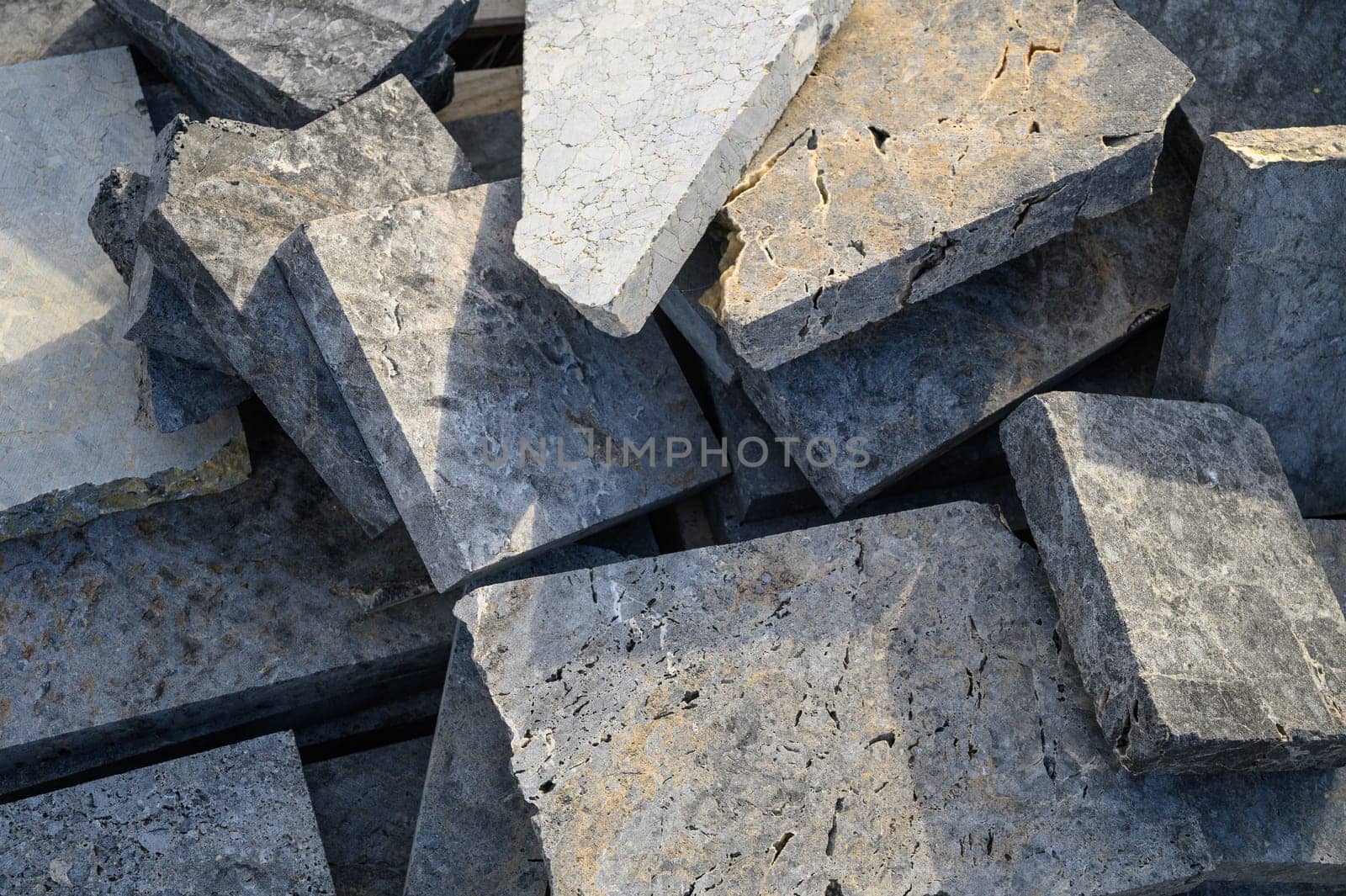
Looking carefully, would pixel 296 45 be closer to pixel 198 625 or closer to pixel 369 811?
pixel 198 625

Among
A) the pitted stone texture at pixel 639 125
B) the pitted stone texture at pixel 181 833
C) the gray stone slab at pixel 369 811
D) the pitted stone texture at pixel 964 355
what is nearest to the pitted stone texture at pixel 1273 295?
the pitted stone texture at pixel 964 355

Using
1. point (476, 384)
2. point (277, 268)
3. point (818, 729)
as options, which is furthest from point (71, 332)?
point (818, 729)

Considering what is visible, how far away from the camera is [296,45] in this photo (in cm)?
260

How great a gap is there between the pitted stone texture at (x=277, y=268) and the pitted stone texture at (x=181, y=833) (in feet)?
1.79

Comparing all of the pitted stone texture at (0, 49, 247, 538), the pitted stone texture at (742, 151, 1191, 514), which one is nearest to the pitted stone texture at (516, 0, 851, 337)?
the pitted stone texture at (742, 151, 1191, 514)

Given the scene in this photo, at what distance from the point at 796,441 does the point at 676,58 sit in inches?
33.1

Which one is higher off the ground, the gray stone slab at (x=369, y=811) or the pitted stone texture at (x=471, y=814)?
the pitted stone texture at (x=471, y=814)

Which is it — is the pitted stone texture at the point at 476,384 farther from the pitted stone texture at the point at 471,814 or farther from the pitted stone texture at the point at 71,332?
the pitted stone texture at the point at 71,332

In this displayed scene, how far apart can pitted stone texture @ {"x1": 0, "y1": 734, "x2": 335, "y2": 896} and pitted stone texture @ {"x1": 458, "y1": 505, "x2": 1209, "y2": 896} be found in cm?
53

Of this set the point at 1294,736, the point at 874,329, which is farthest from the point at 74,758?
the point at 1294,736

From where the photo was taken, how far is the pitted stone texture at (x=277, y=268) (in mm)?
2188

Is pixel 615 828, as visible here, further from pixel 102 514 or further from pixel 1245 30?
pixel 1245 30

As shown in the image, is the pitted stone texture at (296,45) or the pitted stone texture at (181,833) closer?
the pitted stone texture at (181,833)

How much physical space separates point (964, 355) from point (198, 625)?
174 centimetres
